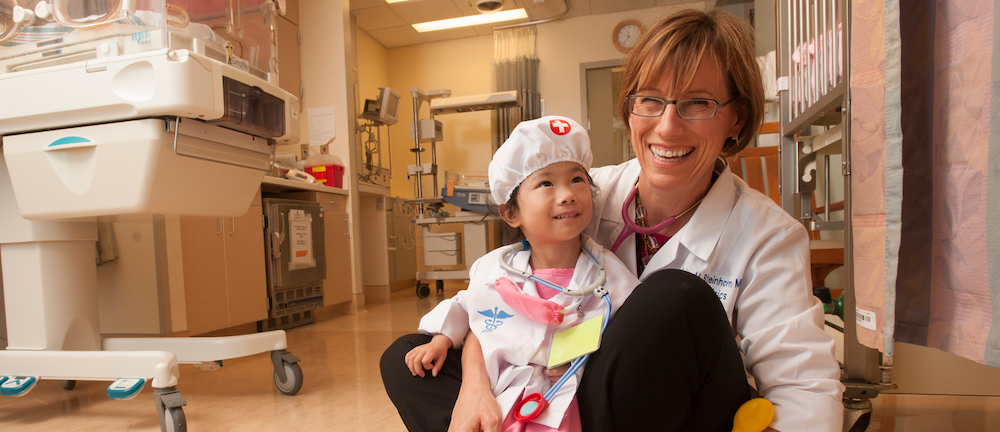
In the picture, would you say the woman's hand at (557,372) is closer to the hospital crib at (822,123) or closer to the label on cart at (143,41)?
the hospital crib at (822,123)

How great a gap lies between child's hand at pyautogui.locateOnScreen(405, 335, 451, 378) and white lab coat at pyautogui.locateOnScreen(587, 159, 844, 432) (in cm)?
→ 40

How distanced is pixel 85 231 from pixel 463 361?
1346 mm

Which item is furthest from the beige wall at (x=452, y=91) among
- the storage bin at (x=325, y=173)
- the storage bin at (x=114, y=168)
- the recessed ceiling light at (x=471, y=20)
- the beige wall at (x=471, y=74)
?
the storage bin at (x=114, y=168)

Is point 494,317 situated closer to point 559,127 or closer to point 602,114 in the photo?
point 559,127

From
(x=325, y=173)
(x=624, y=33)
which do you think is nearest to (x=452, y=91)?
(x=624, y=33)

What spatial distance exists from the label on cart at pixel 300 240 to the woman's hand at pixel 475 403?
237 cm

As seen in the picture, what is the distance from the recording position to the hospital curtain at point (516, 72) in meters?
5.54

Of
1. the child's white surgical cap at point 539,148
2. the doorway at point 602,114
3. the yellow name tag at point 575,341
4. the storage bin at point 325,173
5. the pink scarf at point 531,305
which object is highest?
the doorway at point 602,114

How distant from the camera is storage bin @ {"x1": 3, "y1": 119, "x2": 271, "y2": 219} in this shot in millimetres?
1337

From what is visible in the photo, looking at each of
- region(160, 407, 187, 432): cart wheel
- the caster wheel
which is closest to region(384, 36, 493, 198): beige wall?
region(160, 407, 187, 432): cart wheel

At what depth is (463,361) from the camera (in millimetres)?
960

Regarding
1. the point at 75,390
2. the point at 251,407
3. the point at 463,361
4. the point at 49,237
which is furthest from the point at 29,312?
the point at 463,361

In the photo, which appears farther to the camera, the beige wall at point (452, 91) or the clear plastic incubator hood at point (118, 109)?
the beige wall at point (452, 91)

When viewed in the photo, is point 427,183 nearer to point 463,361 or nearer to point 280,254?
point 280,254
